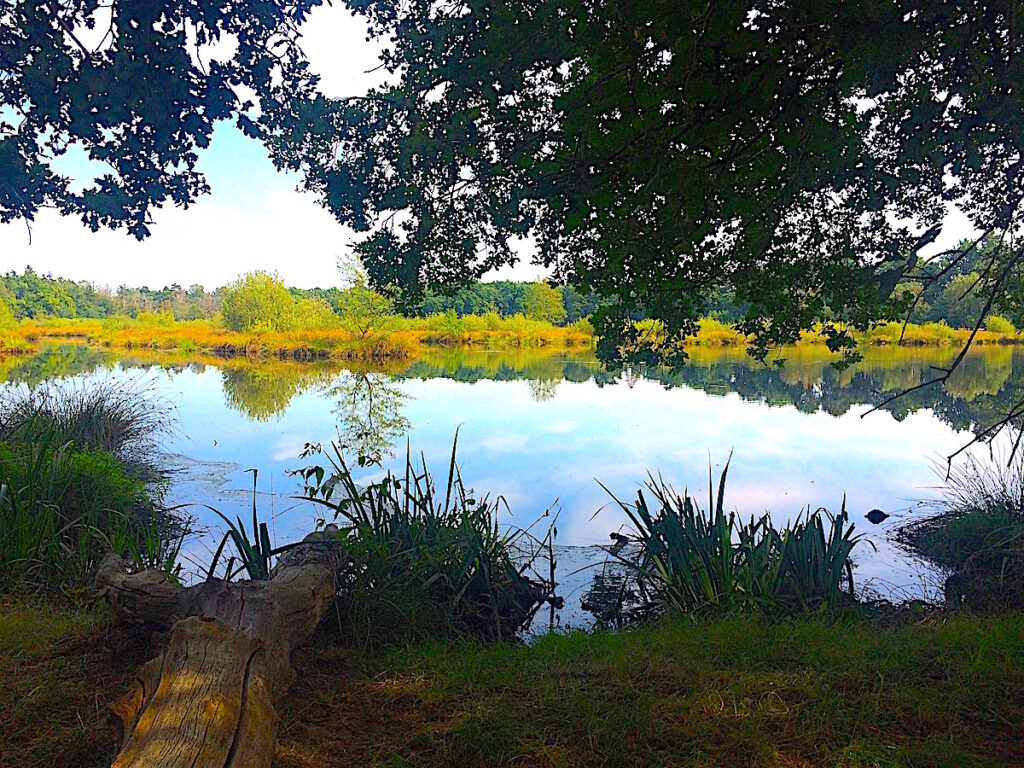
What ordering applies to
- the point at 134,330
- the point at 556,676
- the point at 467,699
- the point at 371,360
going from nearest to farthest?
the point at 467,699
the point at 556,676
the point at 371,360
the point at 134,330

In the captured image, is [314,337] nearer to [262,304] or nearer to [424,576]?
[262,304]

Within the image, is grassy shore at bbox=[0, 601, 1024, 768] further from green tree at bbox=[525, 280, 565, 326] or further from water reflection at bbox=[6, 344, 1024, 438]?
green tree at bbox=[525, 280, 565, 326]

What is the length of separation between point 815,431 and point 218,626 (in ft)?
37.8

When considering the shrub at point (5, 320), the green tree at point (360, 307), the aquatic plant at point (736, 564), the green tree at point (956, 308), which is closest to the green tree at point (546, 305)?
the green tree at point (360, 307)

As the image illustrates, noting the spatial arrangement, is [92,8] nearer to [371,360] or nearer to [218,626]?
[218,626]

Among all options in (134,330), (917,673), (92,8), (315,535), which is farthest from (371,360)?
(917,673)

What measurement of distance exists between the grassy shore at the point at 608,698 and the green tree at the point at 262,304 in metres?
32.8

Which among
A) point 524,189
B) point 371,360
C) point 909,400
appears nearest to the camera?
point 524,189

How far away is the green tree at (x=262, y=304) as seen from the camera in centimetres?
3447

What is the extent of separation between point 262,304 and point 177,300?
50.9m

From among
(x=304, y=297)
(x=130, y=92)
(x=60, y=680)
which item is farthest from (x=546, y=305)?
(x=60, y=680)

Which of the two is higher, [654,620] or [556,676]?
[556,676]

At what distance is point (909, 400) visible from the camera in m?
16.4

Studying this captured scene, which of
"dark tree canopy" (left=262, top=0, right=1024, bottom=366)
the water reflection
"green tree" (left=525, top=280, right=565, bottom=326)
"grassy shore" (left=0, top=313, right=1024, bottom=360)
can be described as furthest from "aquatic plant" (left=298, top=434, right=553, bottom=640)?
"green tree" (left=525, top=280, right=565, bottom=326)
